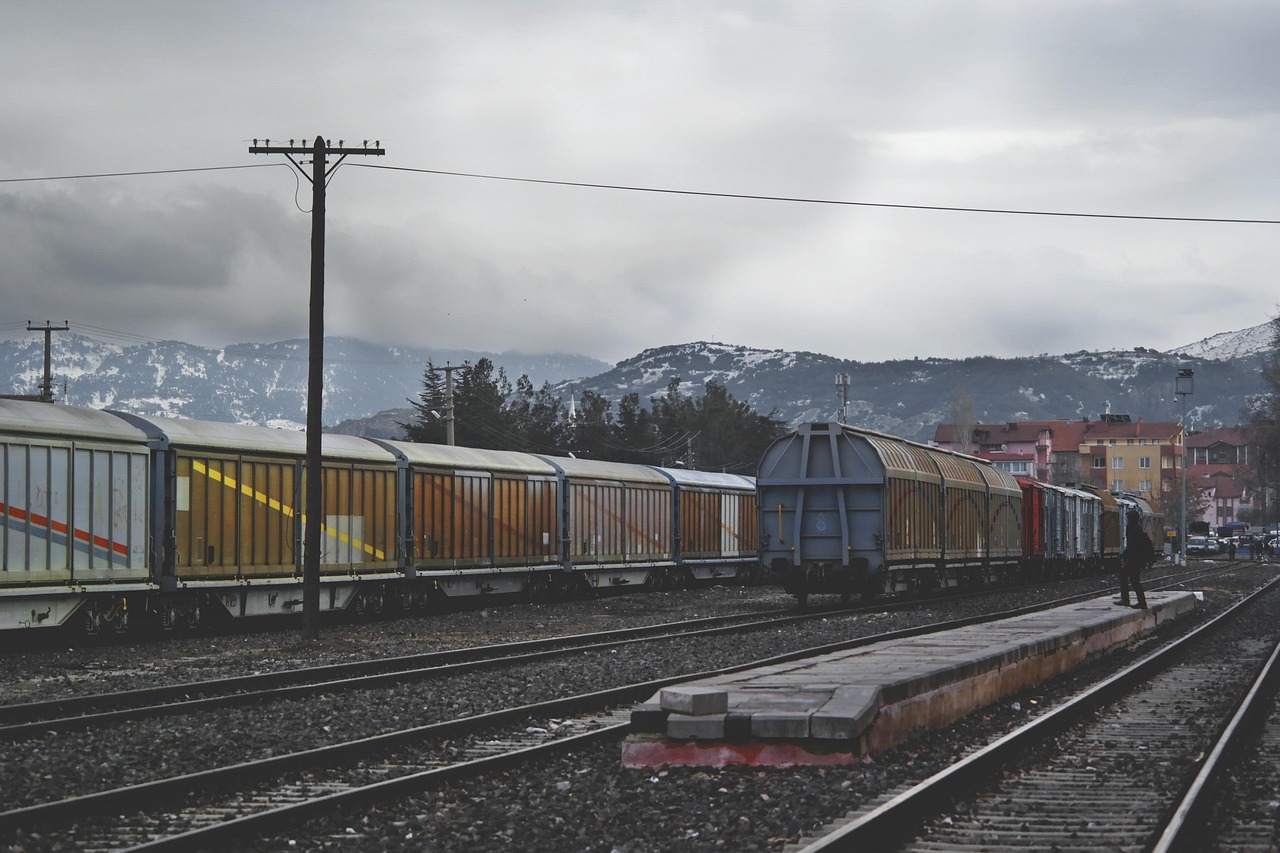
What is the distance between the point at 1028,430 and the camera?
7712 inches

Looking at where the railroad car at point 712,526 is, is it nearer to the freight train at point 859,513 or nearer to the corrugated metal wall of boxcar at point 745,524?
the corrugated metal wall of boxcar at point 745,524

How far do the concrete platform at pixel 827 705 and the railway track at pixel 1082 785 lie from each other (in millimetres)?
753

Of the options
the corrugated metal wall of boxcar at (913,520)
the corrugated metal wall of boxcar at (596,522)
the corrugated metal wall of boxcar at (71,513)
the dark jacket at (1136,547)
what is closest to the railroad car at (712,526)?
the corrugated metal wall of boxcar at (596,522)

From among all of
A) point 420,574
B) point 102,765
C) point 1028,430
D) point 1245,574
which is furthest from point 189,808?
point 1028,430

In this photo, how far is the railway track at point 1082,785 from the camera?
759 cm

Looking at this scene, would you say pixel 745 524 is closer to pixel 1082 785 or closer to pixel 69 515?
pixel 69 515

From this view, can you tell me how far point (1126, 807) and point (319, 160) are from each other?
1781 cm

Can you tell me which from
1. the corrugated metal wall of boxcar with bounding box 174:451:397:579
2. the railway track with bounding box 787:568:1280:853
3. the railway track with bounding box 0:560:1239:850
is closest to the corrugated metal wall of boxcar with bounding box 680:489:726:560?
the corrugated metal wall of boxcar with bounding box 174:451:397:579

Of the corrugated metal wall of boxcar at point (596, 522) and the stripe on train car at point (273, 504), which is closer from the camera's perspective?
the stripe on train car at point (273, 504)

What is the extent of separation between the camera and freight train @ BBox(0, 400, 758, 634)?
18891 millimetres

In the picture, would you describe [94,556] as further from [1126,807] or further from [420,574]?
[1126,807]

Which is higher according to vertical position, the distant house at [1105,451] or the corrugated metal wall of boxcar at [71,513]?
the distant house at [1105,451]

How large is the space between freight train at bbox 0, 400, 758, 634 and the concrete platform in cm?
1088

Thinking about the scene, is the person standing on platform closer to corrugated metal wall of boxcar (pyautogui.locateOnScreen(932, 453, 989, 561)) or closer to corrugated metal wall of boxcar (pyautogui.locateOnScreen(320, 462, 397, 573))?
corrugated metal wall of boxcar (pyautogui.locateOnScreen(932, 453, 989, 561))
